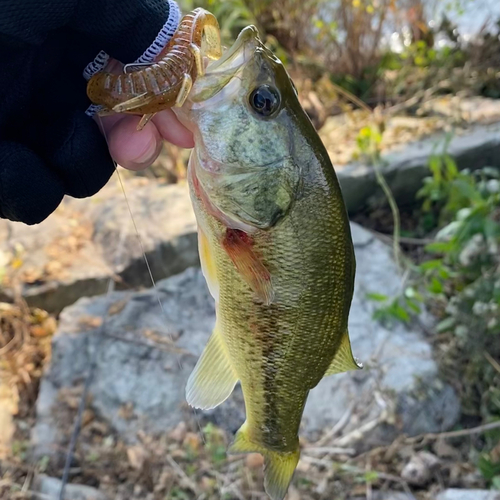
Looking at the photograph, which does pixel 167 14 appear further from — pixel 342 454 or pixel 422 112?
pixel 422 112

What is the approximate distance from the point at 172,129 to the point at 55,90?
1.26 feet

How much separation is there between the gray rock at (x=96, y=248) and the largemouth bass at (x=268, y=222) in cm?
259

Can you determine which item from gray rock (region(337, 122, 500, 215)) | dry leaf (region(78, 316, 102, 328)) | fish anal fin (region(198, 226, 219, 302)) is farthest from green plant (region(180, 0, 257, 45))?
fish anal fin (region(198, 226, 219, 302))

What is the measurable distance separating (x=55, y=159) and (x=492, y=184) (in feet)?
8.65

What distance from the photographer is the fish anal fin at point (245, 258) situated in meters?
1.48

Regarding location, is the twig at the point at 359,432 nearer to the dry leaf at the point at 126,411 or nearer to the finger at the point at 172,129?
the dry leaf at the point at 126,411

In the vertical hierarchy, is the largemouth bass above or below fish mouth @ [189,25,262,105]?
below

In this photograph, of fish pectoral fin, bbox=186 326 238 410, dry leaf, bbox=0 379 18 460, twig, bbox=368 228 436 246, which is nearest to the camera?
fish pectoral fin, bbox=186 326 238 410

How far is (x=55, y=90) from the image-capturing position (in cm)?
177

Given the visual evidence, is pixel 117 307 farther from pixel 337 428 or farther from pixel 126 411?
pixel 337 428

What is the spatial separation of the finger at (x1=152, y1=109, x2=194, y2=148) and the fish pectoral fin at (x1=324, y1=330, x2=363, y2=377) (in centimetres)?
80

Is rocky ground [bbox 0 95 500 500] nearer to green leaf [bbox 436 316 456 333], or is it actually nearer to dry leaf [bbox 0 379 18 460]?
dry leaf [bbox 0 379 18 460]

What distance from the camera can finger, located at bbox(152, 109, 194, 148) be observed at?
1.80 meters

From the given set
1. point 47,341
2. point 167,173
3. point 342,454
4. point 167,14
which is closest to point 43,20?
point 167,14
